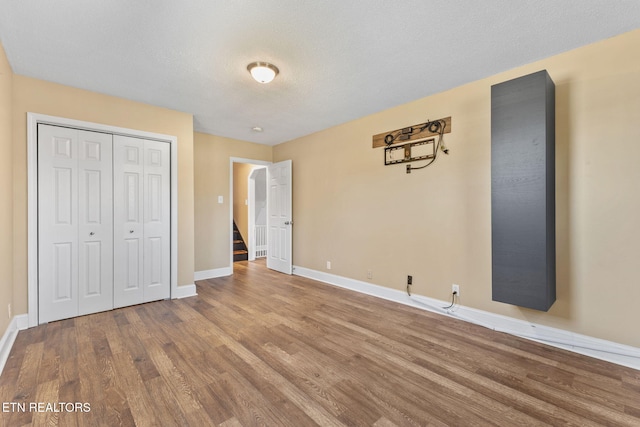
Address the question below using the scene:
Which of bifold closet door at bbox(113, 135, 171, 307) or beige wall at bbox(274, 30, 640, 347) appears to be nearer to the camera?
beige wall at bbox(274, 30, 640, 347)

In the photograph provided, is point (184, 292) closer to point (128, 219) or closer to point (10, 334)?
point (128, 219)

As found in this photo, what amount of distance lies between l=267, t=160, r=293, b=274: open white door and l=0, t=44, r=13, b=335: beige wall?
3.54 metres

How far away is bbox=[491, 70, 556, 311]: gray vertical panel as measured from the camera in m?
2.25

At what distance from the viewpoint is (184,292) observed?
384 cm

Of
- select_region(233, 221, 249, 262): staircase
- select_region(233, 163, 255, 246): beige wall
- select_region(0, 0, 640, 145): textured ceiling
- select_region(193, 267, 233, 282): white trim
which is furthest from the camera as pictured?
select_region(233, 163, 255, 246): beige wall

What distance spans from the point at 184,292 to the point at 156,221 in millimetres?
1059

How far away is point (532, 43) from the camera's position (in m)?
2.30

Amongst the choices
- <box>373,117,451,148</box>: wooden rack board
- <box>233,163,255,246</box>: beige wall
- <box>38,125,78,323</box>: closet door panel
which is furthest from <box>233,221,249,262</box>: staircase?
<box>373,117,451,148</box>: wooden rack board

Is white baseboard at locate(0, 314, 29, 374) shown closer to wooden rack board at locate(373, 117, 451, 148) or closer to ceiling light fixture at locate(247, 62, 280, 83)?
ceiling light fixture at locate(247, 62, 280, 83)

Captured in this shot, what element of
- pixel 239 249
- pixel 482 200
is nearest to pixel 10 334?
pixel 239 249

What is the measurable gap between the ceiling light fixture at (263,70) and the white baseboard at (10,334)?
3.13 m

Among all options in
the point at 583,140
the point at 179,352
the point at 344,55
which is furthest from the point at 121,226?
the point at 583,140

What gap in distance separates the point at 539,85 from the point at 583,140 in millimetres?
631
